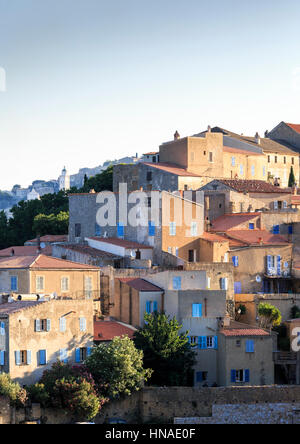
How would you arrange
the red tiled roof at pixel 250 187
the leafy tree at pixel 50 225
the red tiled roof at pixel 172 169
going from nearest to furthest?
the red tiled roof at pixel 250 187, the red tiled roof at pixel 172 169, the leafy tree at pixel 50 225

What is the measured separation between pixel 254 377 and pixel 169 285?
6.25m

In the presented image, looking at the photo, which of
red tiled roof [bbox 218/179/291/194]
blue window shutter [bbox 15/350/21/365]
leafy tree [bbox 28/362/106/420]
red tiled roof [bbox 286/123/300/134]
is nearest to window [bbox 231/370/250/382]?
leafy tree [bbox 28/362/106/420]

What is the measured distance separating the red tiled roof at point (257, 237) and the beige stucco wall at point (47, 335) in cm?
1383

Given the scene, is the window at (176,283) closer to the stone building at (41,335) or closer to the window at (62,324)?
the stone building at (41,335)

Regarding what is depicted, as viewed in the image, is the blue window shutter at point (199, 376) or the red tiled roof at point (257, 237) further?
the red tiled roof at point (257, 237)

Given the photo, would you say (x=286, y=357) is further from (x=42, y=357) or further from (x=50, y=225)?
(x=50, y=225)

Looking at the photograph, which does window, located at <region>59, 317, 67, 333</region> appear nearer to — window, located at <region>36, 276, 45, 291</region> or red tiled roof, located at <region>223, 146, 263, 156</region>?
window, located at <region>36, 276, 45, 291</region>

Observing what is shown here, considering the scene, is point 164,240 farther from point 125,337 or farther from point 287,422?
point 287,422

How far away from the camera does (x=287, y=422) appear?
1596 inches

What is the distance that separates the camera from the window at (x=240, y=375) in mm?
41409

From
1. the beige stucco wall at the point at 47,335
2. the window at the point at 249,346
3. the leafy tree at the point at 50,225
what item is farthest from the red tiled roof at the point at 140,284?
the leafy tree at the point at 50,225
